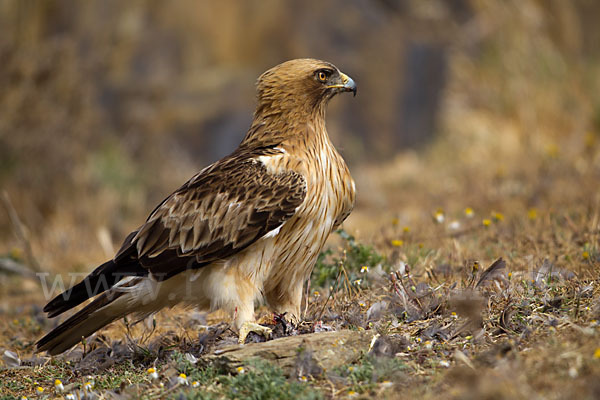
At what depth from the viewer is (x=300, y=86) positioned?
4.70 meters

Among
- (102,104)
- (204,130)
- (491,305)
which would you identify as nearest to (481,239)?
(491,305)

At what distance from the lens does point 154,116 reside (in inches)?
462

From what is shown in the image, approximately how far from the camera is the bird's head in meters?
4.70

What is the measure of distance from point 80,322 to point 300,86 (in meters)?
1.98

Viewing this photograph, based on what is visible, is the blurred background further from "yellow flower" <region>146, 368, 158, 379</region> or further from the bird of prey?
"yellow flower" <region>146, 368, 158, 379</region>

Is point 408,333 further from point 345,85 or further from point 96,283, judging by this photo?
point 96,283

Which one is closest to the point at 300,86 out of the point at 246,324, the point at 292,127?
the point at 292,127

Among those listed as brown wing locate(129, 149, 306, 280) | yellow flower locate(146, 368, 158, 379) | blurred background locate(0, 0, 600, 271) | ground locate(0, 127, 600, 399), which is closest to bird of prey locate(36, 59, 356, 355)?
brown wing locate(129, 149, 306, 280)

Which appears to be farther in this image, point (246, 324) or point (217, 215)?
point (217, 215)

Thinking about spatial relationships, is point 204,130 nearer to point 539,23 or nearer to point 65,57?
point 65,57

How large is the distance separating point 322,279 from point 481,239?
147 centimetres

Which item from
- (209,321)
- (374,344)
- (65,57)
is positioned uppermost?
(65,57)

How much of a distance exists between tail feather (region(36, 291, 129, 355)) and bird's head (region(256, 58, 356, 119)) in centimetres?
154

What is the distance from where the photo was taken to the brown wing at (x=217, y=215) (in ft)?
13.7
